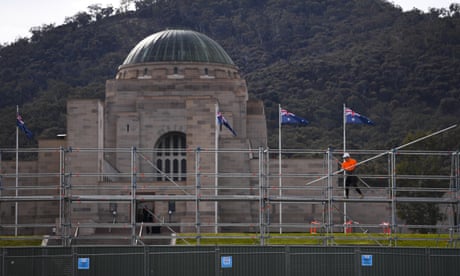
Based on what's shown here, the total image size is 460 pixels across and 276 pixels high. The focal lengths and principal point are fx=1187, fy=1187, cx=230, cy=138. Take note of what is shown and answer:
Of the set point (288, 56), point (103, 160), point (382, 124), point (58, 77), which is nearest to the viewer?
point (103, 160)

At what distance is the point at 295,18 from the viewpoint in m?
194

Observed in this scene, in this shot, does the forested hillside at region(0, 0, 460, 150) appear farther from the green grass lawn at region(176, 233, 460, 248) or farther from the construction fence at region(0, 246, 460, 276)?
the construction fence at region(0, 246, 460, 276)

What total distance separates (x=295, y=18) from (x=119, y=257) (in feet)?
504

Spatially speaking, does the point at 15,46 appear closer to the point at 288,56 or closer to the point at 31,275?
the point at 288,56

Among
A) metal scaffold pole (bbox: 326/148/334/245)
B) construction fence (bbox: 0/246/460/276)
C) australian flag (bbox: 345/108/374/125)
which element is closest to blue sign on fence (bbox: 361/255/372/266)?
construction fence (bbox: 0/246/460/276)

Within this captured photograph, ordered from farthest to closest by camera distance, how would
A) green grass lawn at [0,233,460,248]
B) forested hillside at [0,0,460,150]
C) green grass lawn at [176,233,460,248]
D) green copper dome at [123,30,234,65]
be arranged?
1. forested hillside at [0,0,460,150]
2. green copper dome at [123,30,234,65]
3. green grass lawn at [0,233,460,248]
4. green grass lawn at [176,233,460,248]

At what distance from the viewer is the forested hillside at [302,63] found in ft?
417

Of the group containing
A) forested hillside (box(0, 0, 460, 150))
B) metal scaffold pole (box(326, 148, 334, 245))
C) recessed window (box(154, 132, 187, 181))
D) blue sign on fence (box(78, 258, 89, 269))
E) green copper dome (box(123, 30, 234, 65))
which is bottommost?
blue sign on fence (box(78, 258, 89, 269))

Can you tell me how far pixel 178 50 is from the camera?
7675 centimetres

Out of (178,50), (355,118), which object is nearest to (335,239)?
(355,118)

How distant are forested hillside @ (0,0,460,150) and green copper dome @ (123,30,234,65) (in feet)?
93.3

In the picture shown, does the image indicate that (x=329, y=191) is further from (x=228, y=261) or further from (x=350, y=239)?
(x=228, y=261)

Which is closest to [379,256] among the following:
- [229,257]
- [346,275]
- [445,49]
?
[346,275]

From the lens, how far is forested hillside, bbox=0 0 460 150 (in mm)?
127000
